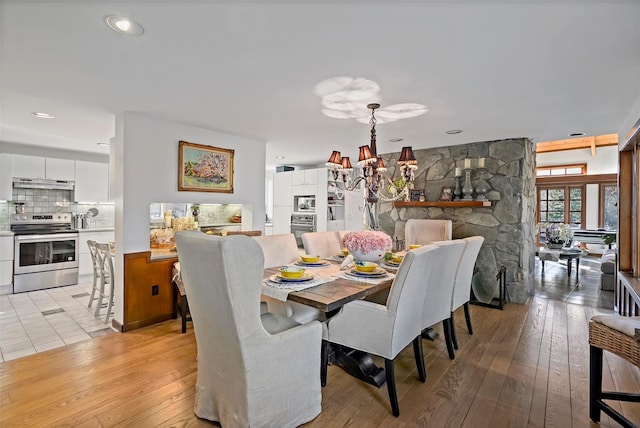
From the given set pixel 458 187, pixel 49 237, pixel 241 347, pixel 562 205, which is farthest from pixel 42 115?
pixel 562 205

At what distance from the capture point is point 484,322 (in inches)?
141

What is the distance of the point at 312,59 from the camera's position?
2.06 m

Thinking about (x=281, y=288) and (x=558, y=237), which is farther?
(x=558, y=237)

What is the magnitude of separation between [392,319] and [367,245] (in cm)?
77

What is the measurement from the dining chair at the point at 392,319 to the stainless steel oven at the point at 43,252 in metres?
4.90

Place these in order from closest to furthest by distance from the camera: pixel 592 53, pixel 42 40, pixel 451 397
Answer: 1. pixel 42 40
2. pixel 592 53
3. pixel 451 397

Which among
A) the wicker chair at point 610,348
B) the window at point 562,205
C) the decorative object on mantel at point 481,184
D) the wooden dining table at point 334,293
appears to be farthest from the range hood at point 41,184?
the window at point 562,205

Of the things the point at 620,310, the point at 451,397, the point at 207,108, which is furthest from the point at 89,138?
the point at 620,310

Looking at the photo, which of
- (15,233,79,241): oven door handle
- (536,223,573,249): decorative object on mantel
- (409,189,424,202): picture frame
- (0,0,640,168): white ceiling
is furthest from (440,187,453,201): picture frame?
(15,233,79,241): oven door handle

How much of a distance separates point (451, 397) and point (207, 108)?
3.21 metres

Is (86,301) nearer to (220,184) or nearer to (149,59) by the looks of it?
(220,184)

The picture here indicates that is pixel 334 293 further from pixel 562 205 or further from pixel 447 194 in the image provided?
pixel 562 205

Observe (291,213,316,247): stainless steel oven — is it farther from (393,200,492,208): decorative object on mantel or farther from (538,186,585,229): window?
(538,186,585,229): window

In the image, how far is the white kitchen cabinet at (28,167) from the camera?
4777 mm
